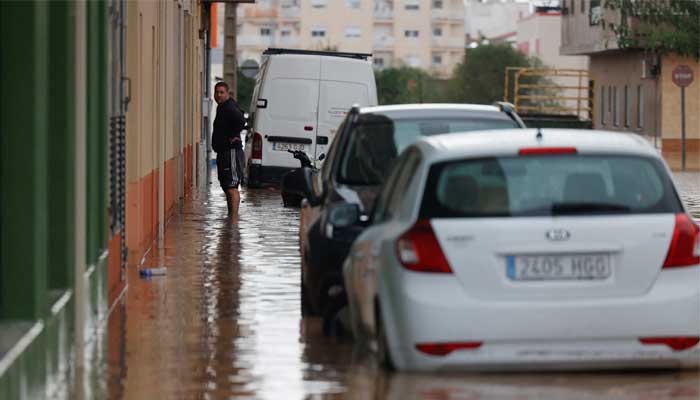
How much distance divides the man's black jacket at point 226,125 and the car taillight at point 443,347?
15.8 m

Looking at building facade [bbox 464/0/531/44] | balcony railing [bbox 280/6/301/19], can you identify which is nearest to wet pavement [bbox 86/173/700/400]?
balcony railing [bbox 280/6/301/19]

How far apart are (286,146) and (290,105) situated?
0.69 m

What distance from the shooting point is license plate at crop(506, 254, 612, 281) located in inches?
364

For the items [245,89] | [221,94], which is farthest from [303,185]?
[245,89]

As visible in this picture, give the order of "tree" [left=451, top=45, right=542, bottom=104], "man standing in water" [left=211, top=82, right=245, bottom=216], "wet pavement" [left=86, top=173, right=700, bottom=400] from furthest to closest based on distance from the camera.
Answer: "tree" [left=451, top=45, right=542, bottom=104] → "man standing in water" [left=211, top=82, right=245, bottom=216] → "wet pavement" [left=86, top=173, right=700, bottom=400]

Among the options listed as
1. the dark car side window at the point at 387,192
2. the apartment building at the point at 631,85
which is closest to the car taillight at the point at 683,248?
the dark car side window at the point at 387,192

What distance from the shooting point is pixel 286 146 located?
99.6ft

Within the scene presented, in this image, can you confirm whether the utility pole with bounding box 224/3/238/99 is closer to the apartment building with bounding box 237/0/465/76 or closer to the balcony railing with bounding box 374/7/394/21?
the apartment building with bounding box 237/0/465/76

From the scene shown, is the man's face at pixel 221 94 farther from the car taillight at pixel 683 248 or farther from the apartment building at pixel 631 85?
the apartment building at pixel 631 85

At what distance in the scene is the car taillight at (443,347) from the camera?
30.2 feet

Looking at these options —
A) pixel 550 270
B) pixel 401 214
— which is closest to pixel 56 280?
pixel 401 214

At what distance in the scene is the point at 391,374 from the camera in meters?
9.61

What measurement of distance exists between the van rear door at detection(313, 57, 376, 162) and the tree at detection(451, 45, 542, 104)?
8310 centimetres

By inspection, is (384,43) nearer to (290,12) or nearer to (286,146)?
(290,12)
